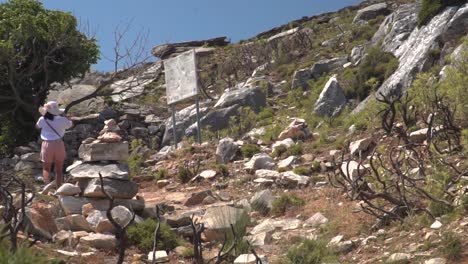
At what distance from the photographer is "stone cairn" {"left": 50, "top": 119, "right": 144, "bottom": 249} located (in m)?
8.25

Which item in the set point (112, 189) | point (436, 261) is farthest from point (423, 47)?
point (436, 261)

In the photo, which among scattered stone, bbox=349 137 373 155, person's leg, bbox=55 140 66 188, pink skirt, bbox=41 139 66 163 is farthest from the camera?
scattered stone, bbox=349 137 373 155

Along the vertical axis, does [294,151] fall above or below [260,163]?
above

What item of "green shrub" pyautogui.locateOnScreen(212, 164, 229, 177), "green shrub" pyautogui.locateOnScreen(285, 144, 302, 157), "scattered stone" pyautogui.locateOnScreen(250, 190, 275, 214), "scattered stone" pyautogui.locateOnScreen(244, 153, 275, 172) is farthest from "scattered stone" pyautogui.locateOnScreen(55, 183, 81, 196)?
"green shrub" pyautogui.locateOnScreen(285, 144, 302, 157)

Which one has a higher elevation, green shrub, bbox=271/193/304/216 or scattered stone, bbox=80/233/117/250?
green shrub, bbox=271/193/304/216

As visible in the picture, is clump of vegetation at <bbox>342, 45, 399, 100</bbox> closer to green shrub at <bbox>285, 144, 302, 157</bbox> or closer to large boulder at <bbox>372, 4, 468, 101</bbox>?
large boulder at <bbox>372, 4, 468, 101</bbox>

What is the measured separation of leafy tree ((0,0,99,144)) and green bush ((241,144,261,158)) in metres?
7.00

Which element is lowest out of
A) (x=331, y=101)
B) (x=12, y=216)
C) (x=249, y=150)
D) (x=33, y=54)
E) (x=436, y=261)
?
(x=436, y=261)

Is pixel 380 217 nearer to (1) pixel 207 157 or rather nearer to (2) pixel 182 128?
(1) pixel 207 157

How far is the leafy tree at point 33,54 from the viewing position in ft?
59.8

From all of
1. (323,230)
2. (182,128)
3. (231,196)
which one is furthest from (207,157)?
(323,230)

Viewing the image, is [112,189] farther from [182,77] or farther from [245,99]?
[245,99]

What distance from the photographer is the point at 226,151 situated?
13.3 meters

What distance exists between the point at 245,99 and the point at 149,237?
1104 centimetres
